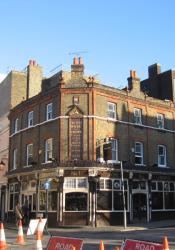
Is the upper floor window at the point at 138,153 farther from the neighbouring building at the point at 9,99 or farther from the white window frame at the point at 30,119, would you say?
the neighbouring building at the point at 9,99

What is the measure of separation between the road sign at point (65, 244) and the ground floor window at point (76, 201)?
2017cm

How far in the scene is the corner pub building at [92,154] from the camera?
3103 centimetres

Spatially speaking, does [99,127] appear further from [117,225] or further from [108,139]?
[117,225]

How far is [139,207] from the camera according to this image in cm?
3347

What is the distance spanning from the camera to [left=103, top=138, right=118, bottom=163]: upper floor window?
31.8m

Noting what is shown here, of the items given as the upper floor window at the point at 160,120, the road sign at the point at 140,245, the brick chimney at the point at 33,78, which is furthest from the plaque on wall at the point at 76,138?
the road sign at the point at 140,245

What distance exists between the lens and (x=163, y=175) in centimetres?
3556

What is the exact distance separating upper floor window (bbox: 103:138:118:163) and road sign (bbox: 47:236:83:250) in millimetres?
21058

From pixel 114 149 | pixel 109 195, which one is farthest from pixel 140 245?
pixel 114 149

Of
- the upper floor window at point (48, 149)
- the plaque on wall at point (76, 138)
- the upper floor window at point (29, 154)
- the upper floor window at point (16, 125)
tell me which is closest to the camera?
the plaque on wall at point (76, 138)

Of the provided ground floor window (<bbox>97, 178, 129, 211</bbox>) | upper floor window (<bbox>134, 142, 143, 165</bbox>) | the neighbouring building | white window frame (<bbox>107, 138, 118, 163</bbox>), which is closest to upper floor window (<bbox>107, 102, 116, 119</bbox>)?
white window frame (<bbox>107, 138, 118, 163</bbox>)

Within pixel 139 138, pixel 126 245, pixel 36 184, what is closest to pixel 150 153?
pixel 139 138

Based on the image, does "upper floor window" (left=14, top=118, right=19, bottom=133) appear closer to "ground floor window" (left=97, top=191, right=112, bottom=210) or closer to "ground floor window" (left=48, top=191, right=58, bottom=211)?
"ground floor window" (left=48, top=191, right=58, bottom=211)

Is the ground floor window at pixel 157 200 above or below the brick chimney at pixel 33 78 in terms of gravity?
below
